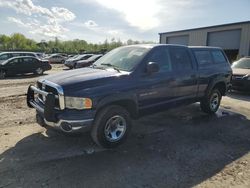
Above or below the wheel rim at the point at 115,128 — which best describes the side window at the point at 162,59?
above

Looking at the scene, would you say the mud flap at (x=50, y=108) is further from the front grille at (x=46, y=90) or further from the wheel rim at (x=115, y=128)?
the wheel rim at (x=115, y=128)

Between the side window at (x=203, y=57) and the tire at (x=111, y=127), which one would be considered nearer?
the tire at (x=111, y=127)

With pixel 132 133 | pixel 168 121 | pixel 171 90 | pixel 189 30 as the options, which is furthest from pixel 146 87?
pixel 189 30

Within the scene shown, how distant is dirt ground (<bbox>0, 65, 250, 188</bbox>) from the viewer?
3.46m

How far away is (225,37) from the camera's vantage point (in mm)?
25375

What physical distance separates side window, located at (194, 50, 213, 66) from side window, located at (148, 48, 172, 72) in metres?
1.27

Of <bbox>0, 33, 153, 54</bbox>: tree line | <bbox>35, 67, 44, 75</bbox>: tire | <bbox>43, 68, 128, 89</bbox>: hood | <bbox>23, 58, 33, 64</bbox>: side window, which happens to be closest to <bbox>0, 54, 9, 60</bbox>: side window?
<bbox>23, 58, 33, 64</bbox>: side window

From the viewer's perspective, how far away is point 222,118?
6.68 m

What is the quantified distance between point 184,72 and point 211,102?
184 centimetres

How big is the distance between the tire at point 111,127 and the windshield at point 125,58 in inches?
35.7

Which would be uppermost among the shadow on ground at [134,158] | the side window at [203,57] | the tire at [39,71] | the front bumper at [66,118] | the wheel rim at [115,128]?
the side window at [203,57]

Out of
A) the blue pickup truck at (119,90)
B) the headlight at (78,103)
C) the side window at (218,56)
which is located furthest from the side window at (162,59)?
the side window at (218,56)

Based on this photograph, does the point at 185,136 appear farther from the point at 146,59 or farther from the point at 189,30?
Result: the point at 189,30

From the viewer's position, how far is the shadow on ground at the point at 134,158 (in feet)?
11.3
